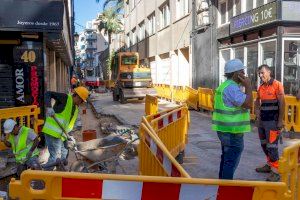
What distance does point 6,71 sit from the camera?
9836 millimetres

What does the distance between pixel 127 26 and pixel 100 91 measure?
1260cm

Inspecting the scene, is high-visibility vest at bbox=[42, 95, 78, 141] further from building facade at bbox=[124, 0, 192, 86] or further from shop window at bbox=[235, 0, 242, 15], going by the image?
building facade at bbox=[124, 0, 192, 86]

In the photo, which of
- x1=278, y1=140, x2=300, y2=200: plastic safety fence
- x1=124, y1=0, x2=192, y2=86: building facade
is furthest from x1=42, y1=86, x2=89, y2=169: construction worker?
x1=124, y1=0, x2=192, y2=86: building facade

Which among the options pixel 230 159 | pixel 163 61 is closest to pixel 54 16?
pixel 230 159

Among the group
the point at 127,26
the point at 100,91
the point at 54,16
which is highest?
the point at 127,26

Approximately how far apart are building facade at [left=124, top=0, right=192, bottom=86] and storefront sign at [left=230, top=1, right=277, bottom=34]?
6731 millimetres

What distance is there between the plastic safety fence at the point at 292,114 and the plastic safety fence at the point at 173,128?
3.70 metres

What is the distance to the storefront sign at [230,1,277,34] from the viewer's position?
15273 mm

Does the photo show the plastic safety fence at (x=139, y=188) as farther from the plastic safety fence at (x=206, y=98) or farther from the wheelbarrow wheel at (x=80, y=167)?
the plastic safety fence at (x=206, y=98)

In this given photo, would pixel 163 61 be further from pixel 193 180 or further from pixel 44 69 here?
pixel 193 180

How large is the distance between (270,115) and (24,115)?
16.5ft

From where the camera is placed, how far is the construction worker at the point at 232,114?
542 cm

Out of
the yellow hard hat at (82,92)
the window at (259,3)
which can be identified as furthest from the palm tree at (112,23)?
the yellow hard hat at (82,92)

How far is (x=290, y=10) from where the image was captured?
1474 centimetres
